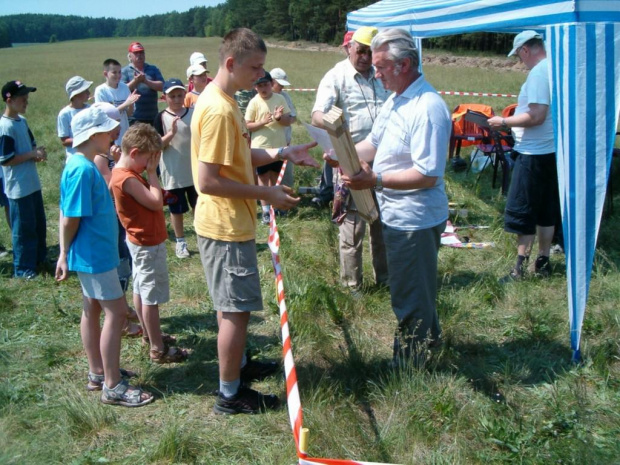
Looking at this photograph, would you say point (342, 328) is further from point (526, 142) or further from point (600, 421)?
point (526, 142)

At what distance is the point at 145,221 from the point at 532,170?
10.5 ft

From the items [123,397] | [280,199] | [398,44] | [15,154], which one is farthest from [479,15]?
[15,154]

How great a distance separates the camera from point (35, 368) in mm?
3787

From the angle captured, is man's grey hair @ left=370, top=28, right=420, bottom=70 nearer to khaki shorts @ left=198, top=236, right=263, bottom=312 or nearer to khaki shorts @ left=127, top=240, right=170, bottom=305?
khaki shorts @ left=198, top=236, right=263, bottom=312

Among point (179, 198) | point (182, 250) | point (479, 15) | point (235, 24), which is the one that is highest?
point (235, 24)

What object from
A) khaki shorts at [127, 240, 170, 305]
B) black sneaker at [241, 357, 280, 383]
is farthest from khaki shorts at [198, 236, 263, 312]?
khaki shorts at [127, 240, 170, 305]

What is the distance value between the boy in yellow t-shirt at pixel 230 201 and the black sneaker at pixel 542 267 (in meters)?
2.84

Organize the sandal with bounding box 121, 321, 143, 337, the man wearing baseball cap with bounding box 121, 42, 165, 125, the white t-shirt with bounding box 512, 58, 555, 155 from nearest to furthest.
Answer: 1. the sandal with bounding box 121, 321, 143, 337
2. the white t-shirt with bounding box 512, 58, 555, 155
3. the man wearing baseball cap with bounding box 121, 42, 165, 125

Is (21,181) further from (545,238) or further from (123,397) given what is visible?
(545,238)

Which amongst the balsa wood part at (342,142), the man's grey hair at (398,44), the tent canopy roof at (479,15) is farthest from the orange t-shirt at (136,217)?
the tent canopy roof at (479,15)

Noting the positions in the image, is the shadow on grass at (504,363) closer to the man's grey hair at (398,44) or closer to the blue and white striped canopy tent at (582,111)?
the blue and white striped canopy tent at (582,111)

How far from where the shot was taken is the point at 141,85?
8.38m

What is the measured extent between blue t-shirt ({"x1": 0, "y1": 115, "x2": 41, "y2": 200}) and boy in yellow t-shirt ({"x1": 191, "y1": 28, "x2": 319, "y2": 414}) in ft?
10.8

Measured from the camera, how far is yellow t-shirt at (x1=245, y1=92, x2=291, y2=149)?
22.3ft
